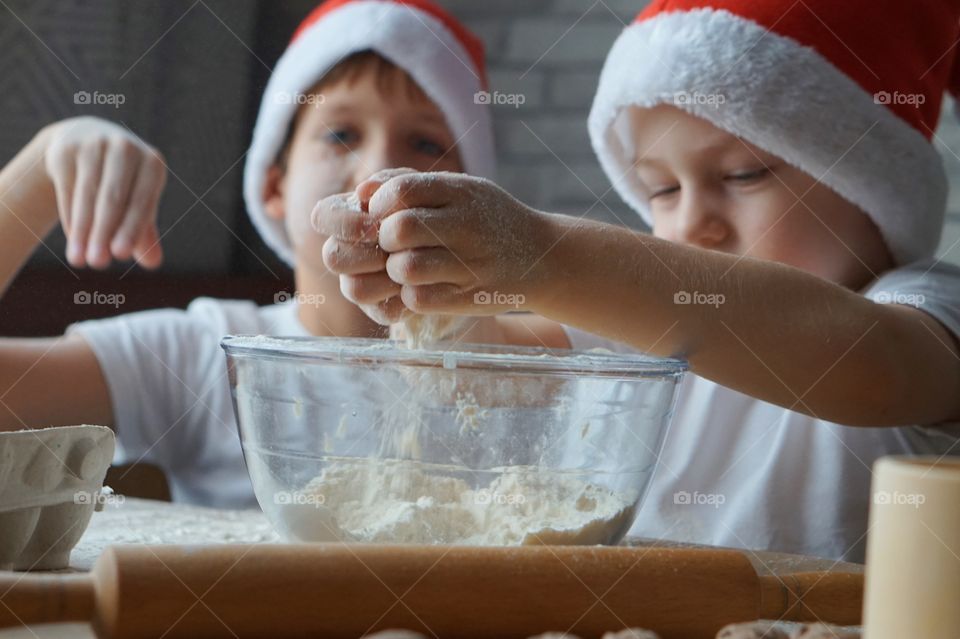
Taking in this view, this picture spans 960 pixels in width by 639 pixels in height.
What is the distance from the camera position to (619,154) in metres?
1.17

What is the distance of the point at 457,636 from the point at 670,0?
2.65ft

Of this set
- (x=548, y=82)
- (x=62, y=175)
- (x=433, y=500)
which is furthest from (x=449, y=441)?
(x=548, y=82)

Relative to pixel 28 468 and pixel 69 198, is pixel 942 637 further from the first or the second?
pixel 69 198

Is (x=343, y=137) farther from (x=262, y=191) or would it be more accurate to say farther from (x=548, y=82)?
(x=548, y=82)

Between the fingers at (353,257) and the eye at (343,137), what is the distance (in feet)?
2.18

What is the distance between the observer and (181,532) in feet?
2.32

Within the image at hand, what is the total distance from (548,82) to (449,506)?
1647 millimetres

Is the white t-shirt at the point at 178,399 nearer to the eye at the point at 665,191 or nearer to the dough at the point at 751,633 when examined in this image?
the eye at the point at 665,191

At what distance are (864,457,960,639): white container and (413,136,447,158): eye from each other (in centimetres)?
98

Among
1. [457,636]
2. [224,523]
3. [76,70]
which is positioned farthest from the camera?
[76,70]

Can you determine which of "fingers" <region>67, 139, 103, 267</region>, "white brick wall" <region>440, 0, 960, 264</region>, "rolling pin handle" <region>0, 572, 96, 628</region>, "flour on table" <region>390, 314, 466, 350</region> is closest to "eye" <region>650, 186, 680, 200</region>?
"flour on table" <region>390, 314, 466, 350</region>

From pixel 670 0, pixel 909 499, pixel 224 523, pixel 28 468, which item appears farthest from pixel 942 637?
pixel 670 0

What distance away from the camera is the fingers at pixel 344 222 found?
0.61 meters

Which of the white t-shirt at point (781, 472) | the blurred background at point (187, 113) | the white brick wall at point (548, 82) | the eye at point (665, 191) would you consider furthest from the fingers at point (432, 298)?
the white brick wall at point (548, 82)
